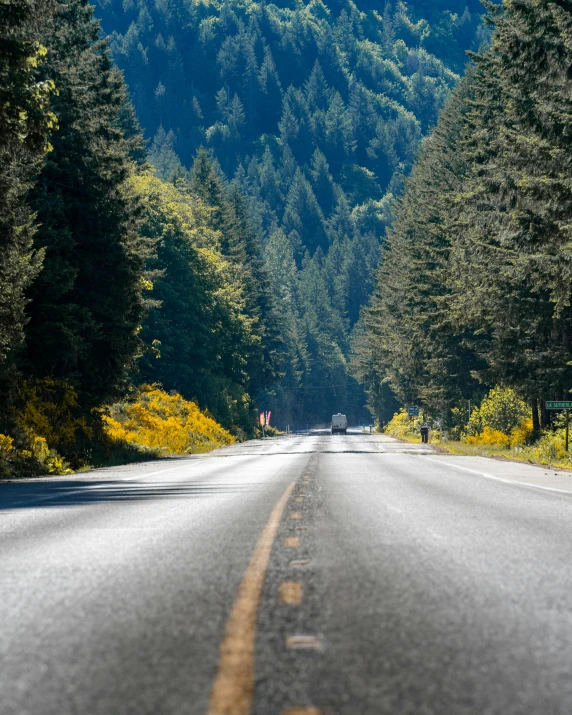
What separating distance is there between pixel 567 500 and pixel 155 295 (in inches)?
2023

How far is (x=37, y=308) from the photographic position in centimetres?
2883

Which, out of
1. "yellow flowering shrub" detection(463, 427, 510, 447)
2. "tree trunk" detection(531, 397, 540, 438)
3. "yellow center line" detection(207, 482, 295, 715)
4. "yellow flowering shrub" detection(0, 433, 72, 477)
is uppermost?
"tree trunk" detection(531, 397, 540, 438)

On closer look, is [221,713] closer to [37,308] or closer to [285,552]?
[285,552]

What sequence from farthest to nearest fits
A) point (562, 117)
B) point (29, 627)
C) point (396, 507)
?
point (562, 117), point (396, 507), point (29, 627)

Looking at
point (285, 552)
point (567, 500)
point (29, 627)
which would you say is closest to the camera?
point (29, 627)

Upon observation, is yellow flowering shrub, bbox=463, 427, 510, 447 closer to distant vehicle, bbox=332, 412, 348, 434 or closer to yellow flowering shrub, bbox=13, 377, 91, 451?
yellow flowering shrub, bbox=13, 377, 91, 451

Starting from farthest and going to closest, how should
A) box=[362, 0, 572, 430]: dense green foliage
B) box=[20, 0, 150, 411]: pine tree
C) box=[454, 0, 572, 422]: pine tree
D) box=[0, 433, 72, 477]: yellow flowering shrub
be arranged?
box=[20, 0, 150, 411]: pine tree
box=[362, 0, 572, 430]: dense green foliage
box=[454, 0, 572, 422]: pine tree
box=[0, 433, 72, 477]: yellow flowering shrub

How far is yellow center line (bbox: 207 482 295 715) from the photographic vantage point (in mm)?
3987

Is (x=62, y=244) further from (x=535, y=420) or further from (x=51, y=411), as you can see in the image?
(x=535, y=420)

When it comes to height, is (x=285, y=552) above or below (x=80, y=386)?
below

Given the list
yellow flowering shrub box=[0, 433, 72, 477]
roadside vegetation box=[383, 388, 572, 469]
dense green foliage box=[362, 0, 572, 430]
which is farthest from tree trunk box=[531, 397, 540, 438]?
yellow flowering shrub box=[0, 433, 72, 477]

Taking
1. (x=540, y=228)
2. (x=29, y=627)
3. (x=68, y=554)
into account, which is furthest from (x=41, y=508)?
(x=540, y=228)

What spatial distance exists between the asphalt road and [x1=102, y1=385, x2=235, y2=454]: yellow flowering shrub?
2715cm

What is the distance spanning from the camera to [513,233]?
1193 inches
